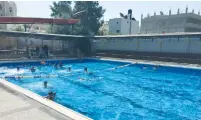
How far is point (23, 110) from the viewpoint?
18.9 ft

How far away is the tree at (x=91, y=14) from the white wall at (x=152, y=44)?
47.0ft

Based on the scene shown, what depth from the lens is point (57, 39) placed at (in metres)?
28.9

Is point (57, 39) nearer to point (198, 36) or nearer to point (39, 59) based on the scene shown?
point (39, 59)

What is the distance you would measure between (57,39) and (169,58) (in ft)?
47.9

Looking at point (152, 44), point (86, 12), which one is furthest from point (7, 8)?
point (152, 44)

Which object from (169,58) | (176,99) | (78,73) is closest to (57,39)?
(78,73)

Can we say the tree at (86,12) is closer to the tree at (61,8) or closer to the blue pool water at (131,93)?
the tree at (61,8)

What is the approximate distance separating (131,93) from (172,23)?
41.6 m

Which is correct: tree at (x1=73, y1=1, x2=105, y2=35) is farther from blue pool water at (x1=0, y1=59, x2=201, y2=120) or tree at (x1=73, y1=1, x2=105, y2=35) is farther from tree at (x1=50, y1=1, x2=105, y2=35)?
blue pool water at (x1=0, y1=59, x2=201, y2=120)

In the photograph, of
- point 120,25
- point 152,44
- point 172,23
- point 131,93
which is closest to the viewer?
point 131,93

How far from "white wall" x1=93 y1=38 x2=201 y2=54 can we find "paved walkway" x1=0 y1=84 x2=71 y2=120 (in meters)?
18.8

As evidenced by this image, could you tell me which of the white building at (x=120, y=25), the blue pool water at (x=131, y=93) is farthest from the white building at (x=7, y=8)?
the blue pool water at (x=131, y=93)

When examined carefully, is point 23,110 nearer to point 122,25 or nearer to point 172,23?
point 172,23

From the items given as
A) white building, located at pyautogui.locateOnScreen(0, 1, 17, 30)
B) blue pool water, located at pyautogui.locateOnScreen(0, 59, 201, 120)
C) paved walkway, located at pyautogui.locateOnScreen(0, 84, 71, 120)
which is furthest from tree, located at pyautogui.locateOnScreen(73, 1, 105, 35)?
paved walkway, located at pyautogui.locateOnScreen(0, 84, 71, 120)
